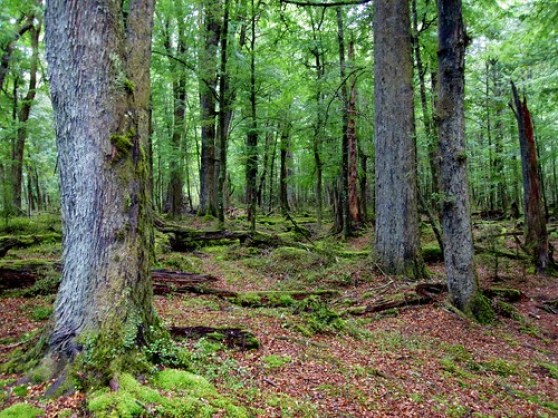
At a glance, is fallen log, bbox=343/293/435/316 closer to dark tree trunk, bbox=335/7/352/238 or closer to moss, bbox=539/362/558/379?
moss, bbox=539/362/558/379

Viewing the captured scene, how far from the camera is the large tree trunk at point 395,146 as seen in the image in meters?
8.28

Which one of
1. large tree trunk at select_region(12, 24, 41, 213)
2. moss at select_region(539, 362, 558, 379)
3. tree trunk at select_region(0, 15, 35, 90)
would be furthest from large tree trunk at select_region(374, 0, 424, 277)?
large tree trunk at select_region(12, 24, 41, 213)

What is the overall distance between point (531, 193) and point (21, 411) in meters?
11.2

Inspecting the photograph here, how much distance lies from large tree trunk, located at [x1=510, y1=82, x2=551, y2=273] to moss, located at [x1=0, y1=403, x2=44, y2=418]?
1072 centimetres

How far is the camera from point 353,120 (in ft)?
46.4

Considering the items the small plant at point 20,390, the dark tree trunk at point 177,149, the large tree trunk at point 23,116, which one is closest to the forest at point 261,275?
the small plant at point 20,390

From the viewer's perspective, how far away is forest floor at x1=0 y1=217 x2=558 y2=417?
11.7 feet

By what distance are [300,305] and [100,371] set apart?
393 centimetres

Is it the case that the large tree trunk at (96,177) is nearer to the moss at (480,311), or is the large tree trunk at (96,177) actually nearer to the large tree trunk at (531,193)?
the moss at (480,311)

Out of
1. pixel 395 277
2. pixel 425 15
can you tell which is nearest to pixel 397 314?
pixel 395 277

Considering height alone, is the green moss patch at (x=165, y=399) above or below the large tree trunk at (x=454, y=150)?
below

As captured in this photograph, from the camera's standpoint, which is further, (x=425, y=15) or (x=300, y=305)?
(x=425, y=15)

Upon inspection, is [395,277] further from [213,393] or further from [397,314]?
[213,393]

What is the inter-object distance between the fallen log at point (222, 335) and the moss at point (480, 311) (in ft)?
13.1
